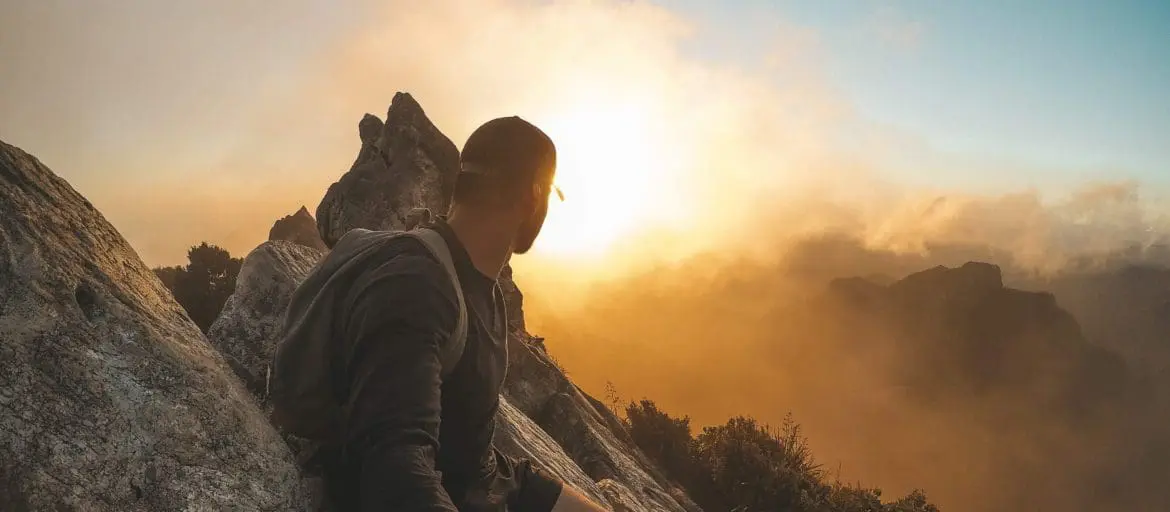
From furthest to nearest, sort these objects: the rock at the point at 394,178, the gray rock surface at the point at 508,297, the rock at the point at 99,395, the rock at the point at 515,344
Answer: the rock at the point at 394,178
the gray rock surface at the point at 508,297
the rock at the point at 515,344
the rock at the point at 99,395

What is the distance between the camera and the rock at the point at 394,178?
31.3 feet

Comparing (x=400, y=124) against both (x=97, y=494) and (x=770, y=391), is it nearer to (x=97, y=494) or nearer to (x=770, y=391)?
(x=97, y=494)

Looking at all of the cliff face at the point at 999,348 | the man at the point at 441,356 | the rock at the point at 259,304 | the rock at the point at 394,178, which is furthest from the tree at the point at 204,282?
the cliff face at the point at 999,348

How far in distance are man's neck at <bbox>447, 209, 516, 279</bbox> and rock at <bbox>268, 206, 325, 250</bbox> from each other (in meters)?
16.5

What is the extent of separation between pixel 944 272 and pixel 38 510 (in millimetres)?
201472

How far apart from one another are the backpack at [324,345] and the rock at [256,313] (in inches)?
50.5

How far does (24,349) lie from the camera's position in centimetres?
195

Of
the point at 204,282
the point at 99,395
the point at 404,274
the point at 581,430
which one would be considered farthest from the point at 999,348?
the point at 99,395

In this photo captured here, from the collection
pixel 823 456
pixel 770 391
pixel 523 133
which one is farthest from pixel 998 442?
pixel 523 133

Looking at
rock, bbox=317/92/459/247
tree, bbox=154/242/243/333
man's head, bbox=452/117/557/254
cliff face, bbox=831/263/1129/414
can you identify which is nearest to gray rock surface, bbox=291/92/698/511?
rock, bbox=317/92/459/247

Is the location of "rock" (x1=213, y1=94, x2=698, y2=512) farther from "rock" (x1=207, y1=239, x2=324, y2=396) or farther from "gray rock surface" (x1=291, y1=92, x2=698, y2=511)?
"rock" (x1=207, y1=239, x2=324, y2=396)

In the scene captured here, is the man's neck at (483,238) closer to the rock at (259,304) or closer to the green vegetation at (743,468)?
the rock at (259,304)

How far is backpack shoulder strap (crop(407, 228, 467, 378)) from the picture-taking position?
2324 mm

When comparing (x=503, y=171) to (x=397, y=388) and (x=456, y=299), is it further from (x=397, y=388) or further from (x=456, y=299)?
(x=397, y=388)
